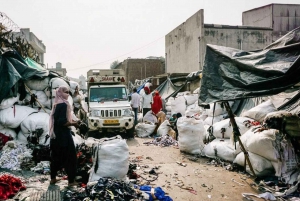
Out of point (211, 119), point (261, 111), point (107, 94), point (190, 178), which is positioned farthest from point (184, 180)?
point (107, 94)

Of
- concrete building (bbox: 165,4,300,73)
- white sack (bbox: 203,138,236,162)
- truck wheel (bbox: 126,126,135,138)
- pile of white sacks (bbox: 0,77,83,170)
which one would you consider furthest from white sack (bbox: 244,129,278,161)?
concrete building (bbox: 165,4,300,73)

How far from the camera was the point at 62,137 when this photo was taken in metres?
5.04

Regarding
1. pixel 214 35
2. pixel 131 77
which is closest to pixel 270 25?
pixel 214 35

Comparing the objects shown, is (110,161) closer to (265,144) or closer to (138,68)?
(265,144)

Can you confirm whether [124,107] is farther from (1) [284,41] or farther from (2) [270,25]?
(2) [270,25]

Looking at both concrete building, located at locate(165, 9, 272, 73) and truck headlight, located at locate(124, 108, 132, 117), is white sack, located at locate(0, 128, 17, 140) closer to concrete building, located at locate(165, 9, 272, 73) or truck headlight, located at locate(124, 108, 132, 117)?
truck headlight, located at locate(124, 108, 132, 117)

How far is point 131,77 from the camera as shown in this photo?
32.9 metres

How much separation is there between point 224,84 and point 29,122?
4767 millimetres

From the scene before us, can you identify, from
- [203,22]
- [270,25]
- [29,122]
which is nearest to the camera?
[29,122]

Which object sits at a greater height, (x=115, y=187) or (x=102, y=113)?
(x=102, y=113)

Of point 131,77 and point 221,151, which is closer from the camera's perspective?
point 221,151

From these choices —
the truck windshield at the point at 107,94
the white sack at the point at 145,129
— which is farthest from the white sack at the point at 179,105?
the truck windshield at the point at 107,94

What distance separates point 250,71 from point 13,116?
18.5 feet

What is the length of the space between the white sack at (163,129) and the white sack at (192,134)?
264 cm
